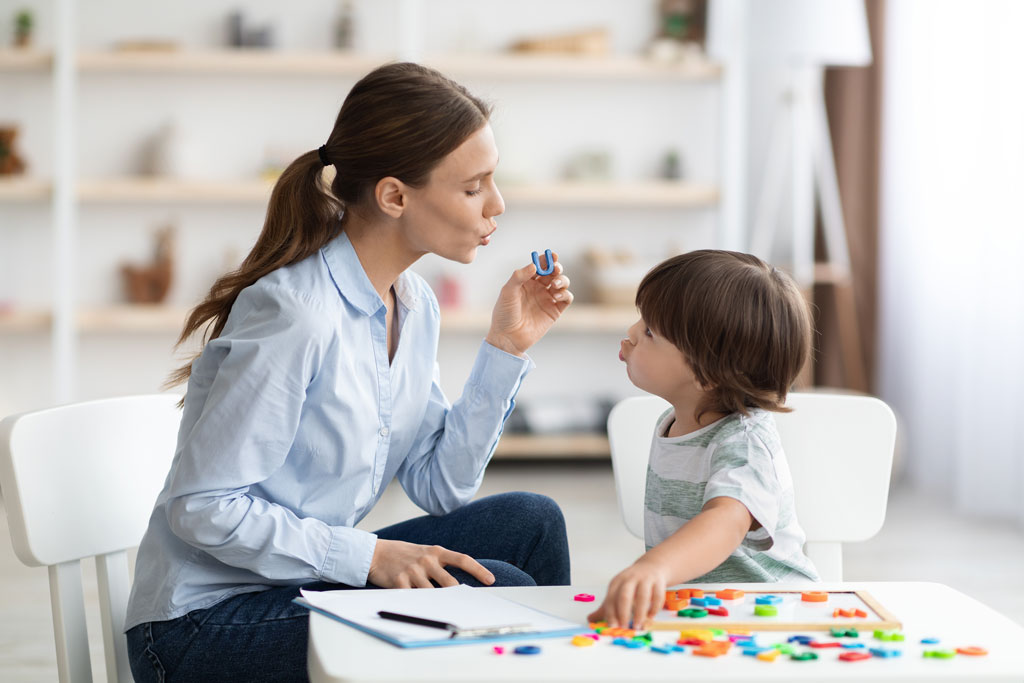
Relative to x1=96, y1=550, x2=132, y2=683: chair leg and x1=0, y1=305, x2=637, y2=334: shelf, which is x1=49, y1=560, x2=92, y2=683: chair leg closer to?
x1=96, y1=550, x2=132, y2=683: chair leg

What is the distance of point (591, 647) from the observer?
2.97 ft

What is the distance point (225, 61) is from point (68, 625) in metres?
3.33

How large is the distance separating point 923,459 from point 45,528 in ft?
11.6

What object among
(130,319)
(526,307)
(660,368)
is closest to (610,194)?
(130,319)

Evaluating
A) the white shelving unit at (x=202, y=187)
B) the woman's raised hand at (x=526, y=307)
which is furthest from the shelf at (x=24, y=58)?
the woman's raised hand at (x=526, y=307)

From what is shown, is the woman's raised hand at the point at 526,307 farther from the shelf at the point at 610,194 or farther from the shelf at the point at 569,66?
the shelf at the point at 569,66

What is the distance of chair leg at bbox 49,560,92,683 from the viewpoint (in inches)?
49.2

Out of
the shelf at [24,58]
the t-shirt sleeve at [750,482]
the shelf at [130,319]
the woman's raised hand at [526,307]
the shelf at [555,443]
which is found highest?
the shelf at [24,58]

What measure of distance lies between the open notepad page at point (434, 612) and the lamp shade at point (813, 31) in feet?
10.9

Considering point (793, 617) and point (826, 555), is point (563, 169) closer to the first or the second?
point (826, 555)

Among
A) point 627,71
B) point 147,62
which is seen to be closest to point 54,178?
point 147,62

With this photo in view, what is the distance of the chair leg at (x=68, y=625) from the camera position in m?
1.25

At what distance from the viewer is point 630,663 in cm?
86

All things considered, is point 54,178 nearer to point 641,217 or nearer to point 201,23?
point 201,23
